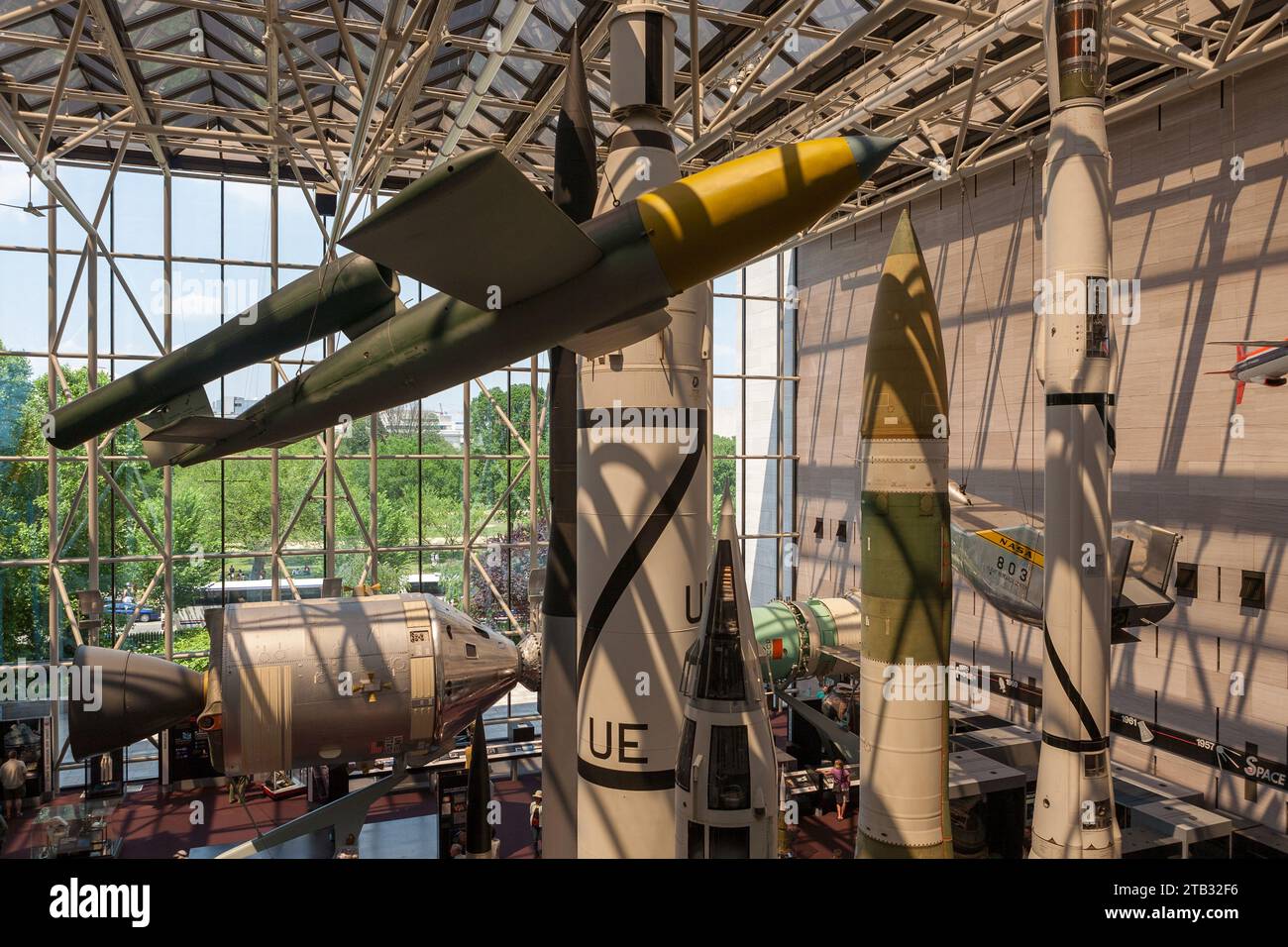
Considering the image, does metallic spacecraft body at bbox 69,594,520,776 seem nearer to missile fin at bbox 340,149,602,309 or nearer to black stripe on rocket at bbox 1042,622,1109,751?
missile fin at bbox 340,149,602,309

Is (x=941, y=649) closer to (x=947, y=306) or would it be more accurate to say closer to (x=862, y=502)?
(x=862, y=502)

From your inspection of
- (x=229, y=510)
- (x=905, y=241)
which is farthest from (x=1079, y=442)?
(x=229, y=510)

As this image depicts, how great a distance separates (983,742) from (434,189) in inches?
496

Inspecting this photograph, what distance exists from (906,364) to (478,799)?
6.29 m

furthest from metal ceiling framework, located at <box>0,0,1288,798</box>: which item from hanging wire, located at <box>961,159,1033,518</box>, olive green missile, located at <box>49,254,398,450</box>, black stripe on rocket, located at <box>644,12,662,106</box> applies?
black stripe on rocket, located at <box>644,12,662,106</box>

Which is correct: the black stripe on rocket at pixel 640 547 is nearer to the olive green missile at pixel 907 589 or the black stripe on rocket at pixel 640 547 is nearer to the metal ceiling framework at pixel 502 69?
the olive green missile at pixel 907 589

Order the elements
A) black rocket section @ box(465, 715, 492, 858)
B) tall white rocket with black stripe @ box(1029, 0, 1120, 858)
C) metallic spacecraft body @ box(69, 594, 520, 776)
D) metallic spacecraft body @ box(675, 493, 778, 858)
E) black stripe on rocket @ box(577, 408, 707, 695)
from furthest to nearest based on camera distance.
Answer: black rocket section @ box(465, 715, 492, 858) → tall white rocket with black stripe @ box(1029, 0, 1120, 858) → metallic spacecraft body @ box(69, 594, 520, 776) → black stripe on rocket @ box(577, 408, 707, 695) → metallic spacecraft body @ box(675, 493, 778, 858)

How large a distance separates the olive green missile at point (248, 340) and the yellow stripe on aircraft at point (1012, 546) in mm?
9679

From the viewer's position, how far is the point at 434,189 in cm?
327

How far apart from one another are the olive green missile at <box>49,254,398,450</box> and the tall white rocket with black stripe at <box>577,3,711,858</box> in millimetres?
1640

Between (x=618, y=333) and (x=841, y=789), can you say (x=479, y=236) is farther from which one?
(x=841, y=789)

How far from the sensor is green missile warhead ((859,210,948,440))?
7988 mm

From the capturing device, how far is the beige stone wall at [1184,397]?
1212 cm

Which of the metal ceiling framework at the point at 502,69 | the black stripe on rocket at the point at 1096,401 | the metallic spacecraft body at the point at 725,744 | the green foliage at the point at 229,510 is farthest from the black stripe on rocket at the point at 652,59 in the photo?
the green foliage at the point at 229,510
